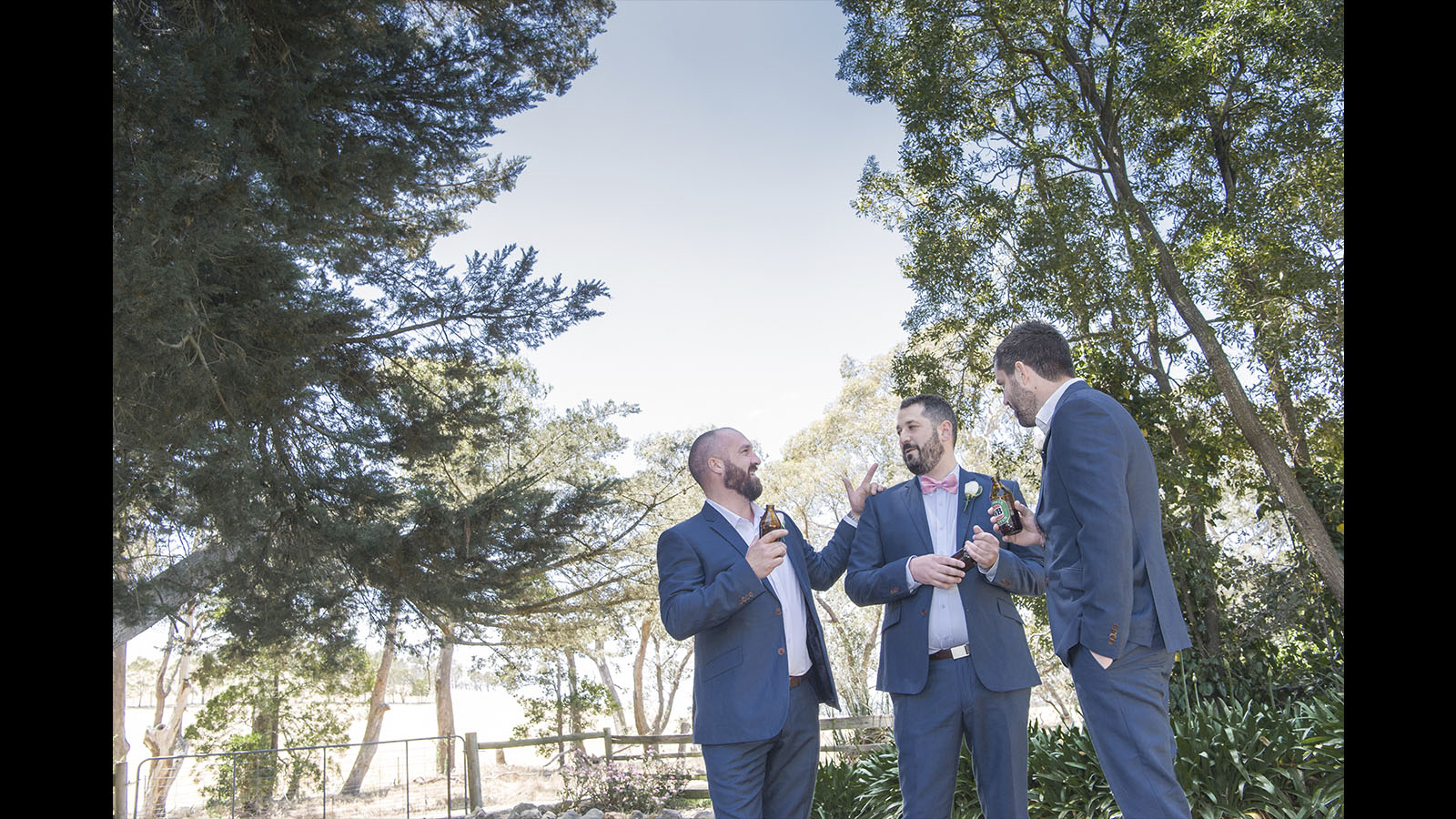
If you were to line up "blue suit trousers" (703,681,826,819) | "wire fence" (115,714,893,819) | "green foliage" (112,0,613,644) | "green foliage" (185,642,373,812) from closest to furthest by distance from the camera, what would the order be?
"blue suit trousers" (703,681,826,819), "green foliage" (112,0,613,644), "wire fence" (115,714,893,819), "green foliage" (185,642,373,812)

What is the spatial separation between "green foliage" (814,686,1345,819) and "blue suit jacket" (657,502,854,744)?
63.6 inches

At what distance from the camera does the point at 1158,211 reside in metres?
7.96

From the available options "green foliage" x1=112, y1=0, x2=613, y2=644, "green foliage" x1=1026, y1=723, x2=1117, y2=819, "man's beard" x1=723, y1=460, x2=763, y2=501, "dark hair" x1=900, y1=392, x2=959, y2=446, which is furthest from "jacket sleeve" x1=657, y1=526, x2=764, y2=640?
"green foliage" x1=112, y1=0, x2=613, y2=644

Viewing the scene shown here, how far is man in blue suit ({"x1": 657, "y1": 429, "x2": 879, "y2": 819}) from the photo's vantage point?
2.78 meters

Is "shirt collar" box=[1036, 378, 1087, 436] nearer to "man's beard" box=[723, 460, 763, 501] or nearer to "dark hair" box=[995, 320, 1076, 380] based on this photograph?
"dark hair" box=[995, 320, 1076, 380]

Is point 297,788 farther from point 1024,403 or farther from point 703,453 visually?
point 1024,403

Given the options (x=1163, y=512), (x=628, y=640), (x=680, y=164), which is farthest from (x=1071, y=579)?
(x=680, y=164)

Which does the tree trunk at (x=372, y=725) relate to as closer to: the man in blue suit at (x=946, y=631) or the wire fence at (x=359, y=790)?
the wire fence at (x=359, y=790)

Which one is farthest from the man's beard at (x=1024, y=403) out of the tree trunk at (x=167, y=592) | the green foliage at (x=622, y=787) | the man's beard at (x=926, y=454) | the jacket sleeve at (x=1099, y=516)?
the green foliage at (x=622, y=787)

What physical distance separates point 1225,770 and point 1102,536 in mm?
2505

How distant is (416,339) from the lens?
26.8ft
